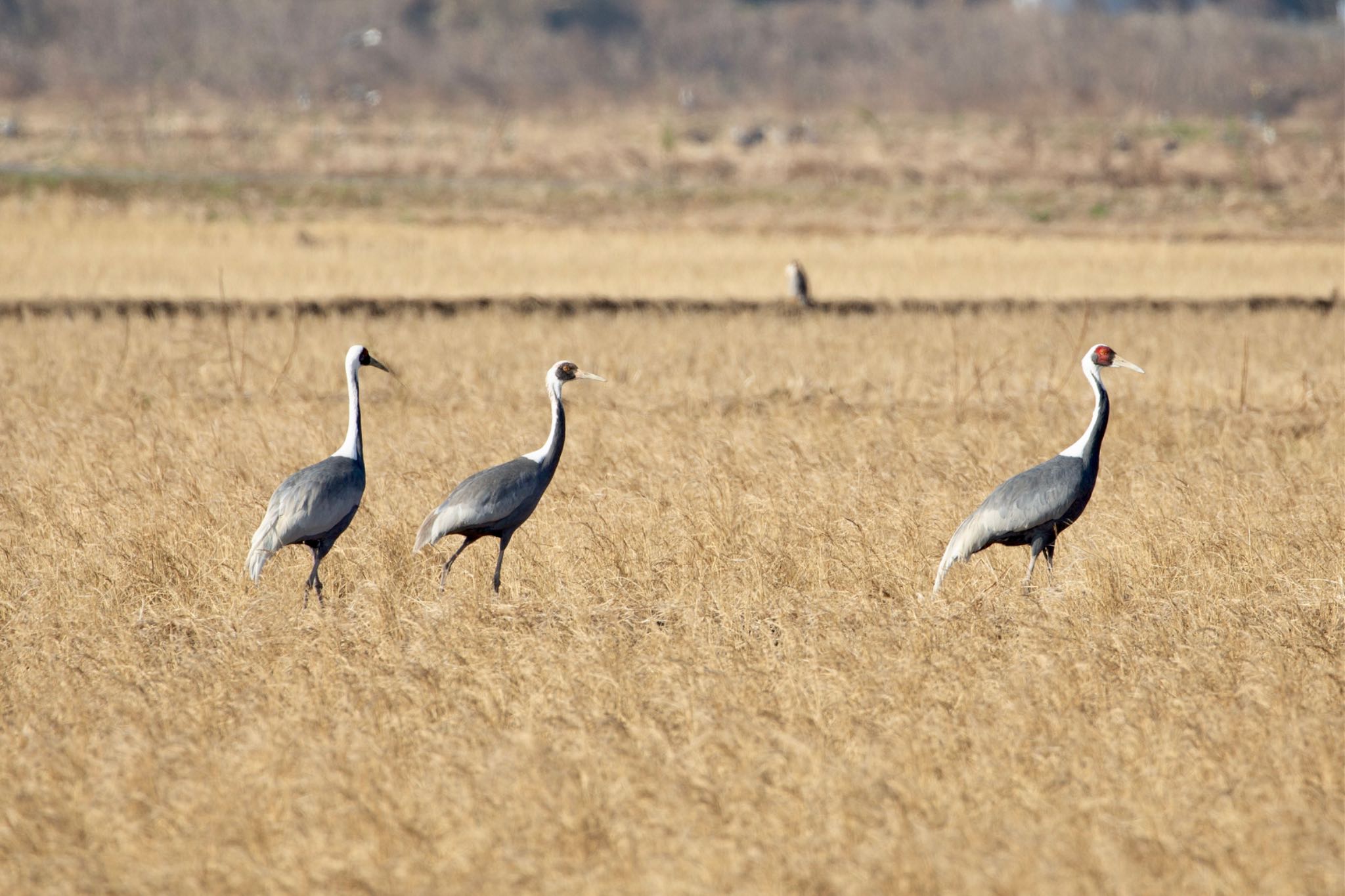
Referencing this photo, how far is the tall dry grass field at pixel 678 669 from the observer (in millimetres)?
4496

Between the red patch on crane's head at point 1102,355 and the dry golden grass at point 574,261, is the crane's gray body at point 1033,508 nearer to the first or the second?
the red patch on crane's head at point 1102,355

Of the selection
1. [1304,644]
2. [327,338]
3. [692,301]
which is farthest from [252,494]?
[692,301]

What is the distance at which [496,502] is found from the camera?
23.2 feet

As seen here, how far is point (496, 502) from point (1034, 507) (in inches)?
97.1

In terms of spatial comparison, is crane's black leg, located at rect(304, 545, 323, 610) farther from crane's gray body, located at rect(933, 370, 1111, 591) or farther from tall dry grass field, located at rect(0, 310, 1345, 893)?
crane's gray body, located at rect(933, 370, 1111, 591)

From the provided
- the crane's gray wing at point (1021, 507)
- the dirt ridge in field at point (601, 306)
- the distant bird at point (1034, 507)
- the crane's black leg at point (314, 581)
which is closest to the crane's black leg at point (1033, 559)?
the distant bird at point (1034, 507)

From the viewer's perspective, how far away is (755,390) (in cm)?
1423

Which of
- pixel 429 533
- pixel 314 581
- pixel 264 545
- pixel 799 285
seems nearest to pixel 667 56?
pixel 799 285

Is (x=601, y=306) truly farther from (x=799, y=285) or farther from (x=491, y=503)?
(x=491, y=503)

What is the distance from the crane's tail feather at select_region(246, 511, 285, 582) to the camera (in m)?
7.00

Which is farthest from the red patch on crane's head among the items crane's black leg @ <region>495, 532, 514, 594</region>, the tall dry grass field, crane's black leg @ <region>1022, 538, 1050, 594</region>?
crane's black leg @ <region>495, 532, 514, 594</region>

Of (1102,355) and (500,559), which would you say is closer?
(500,559)

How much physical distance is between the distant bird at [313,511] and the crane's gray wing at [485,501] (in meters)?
0.38

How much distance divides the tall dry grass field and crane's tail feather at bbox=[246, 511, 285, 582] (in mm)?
189
